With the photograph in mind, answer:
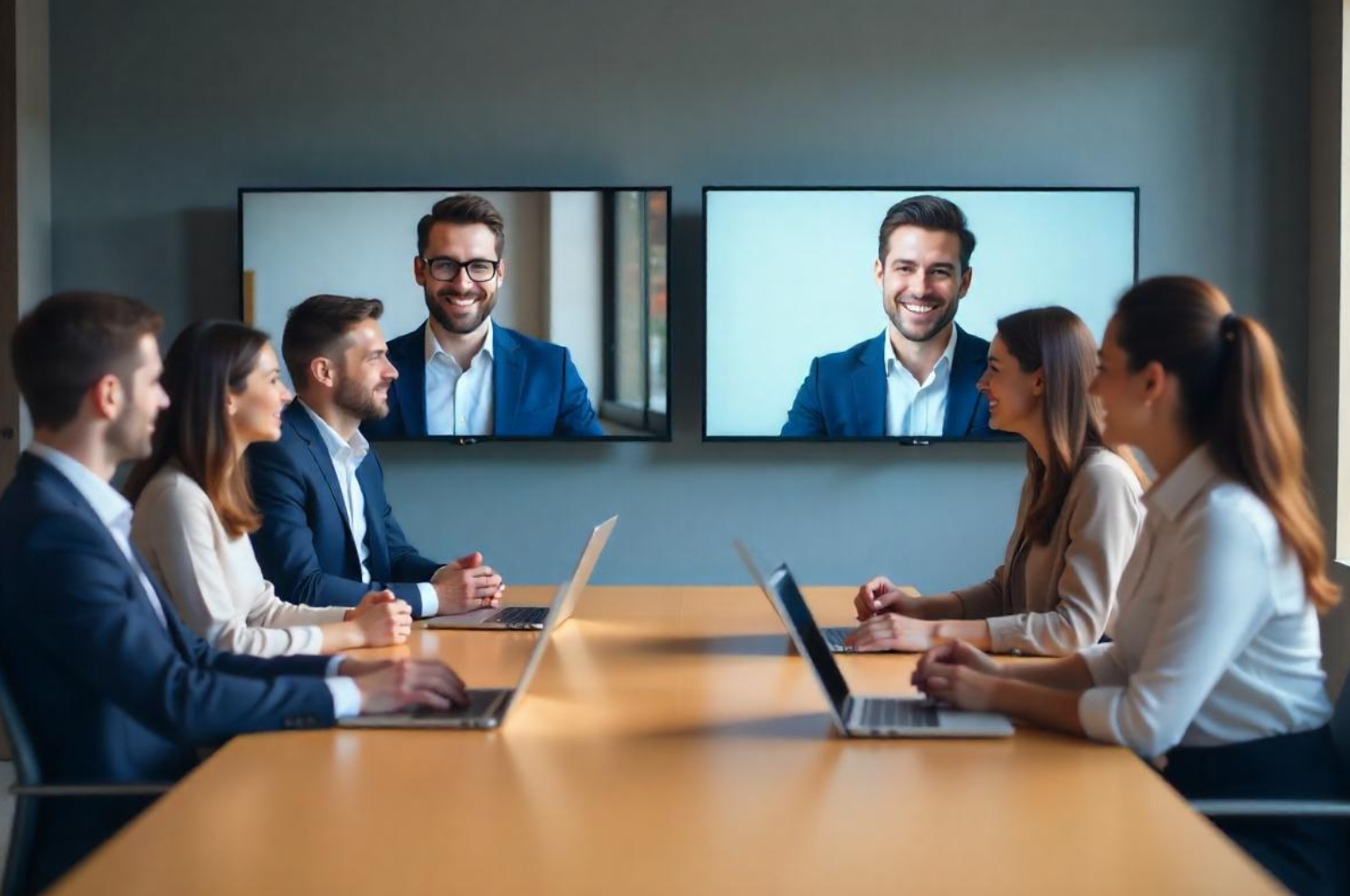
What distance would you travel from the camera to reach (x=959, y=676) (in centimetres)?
228

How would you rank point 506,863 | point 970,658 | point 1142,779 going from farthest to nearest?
point 970,658 < point 1142,779 < point 506,863

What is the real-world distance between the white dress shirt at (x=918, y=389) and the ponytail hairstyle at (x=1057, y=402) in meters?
1.86

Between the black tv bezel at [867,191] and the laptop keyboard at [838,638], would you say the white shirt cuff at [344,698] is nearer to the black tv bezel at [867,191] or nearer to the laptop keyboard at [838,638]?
the laptop keyboard at [838,638]

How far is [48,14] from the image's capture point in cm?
511

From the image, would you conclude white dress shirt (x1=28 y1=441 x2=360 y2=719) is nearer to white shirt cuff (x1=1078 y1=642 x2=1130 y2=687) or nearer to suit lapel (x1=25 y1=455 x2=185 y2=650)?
suit lapel (x1=25 y1=455 x2=185 y2=650)

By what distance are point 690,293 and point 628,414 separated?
47cm

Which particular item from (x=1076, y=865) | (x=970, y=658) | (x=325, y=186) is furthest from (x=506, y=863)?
(x=325, y=186)

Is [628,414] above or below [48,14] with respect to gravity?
below

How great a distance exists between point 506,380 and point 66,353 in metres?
2.81

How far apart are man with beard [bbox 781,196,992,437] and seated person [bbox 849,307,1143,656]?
1.66 metres

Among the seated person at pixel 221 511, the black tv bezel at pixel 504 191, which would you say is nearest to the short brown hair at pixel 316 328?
the seated person at pixel 221 511

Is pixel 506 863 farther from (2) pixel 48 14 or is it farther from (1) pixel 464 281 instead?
(2) pixel 48 14

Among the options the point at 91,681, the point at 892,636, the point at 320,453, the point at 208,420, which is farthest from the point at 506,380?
the point at 91,681

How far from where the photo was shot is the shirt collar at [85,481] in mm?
2230
